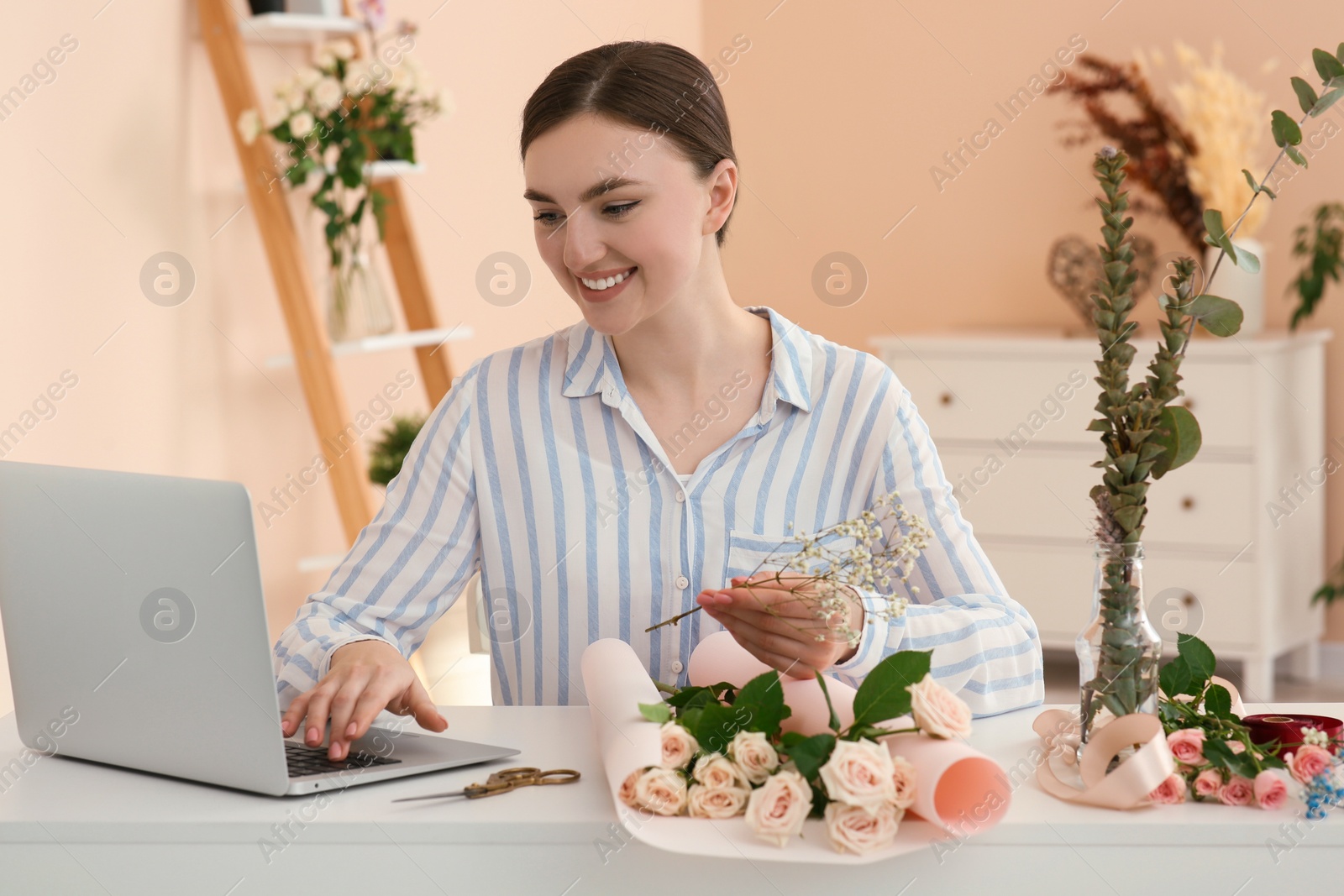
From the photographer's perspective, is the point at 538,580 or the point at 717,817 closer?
the point at 717,817

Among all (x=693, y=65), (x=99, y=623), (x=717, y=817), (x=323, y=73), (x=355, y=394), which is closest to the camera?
(x=717, y=817)

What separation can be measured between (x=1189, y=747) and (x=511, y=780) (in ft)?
1.79

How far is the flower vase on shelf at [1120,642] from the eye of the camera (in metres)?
1.08

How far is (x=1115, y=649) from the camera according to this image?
110 centimetres

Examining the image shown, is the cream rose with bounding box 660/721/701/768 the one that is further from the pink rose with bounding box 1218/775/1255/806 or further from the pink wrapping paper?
the pink rose with bounding box 1218/775/1255/806

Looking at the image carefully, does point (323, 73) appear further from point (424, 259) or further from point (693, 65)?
point (693, 65)

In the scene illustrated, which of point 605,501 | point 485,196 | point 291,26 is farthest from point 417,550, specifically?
point 485,196

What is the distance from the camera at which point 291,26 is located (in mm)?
3463

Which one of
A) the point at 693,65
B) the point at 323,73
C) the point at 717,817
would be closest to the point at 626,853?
the point at 717,817

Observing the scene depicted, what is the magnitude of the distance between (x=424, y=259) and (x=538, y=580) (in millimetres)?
2628

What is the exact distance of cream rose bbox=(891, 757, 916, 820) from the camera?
3.16 ft

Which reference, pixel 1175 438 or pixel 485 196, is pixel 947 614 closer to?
pixel 1175 438

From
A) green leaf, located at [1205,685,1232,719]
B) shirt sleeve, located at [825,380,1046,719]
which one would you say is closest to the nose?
shirt sleeve, located at [825,380,1046,719]

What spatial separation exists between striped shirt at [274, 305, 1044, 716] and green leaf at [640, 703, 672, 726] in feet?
1.79
